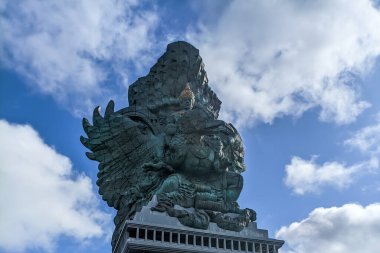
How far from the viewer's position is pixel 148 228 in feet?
118

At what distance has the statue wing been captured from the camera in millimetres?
43281

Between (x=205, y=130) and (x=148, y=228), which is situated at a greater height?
(x=205, y=130)

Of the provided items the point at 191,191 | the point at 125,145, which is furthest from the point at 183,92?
the point at 191,191

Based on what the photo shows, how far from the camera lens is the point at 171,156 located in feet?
136

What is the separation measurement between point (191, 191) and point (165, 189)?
209 centimetres

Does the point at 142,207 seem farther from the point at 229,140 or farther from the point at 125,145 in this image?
the point at 229,140

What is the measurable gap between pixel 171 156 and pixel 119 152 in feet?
17.5

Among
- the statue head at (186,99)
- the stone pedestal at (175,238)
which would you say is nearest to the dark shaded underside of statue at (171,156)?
the statue head at (186,99)

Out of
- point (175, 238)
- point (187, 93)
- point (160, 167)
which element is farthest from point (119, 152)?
point (175, 238)

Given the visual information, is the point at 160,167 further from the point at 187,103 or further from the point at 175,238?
the point at 187,103

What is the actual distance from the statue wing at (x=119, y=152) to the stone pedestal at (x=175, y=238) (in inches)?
220

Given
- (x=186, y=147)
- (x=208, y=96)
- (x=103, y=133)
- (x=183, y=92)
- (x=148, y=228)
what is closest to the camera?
(x=148, y=228)

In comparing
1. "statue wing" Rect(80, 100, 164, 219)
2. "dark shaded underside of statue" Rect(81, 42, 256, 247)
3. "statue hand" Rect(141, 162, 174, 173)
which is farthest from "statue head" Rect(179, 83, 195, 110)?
"statue hand" Rect(141, 162, 174, 173)

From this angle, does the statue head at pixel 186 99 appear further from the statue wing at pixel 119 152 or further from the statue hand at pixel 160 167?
the statue hand at pixel 160 167
